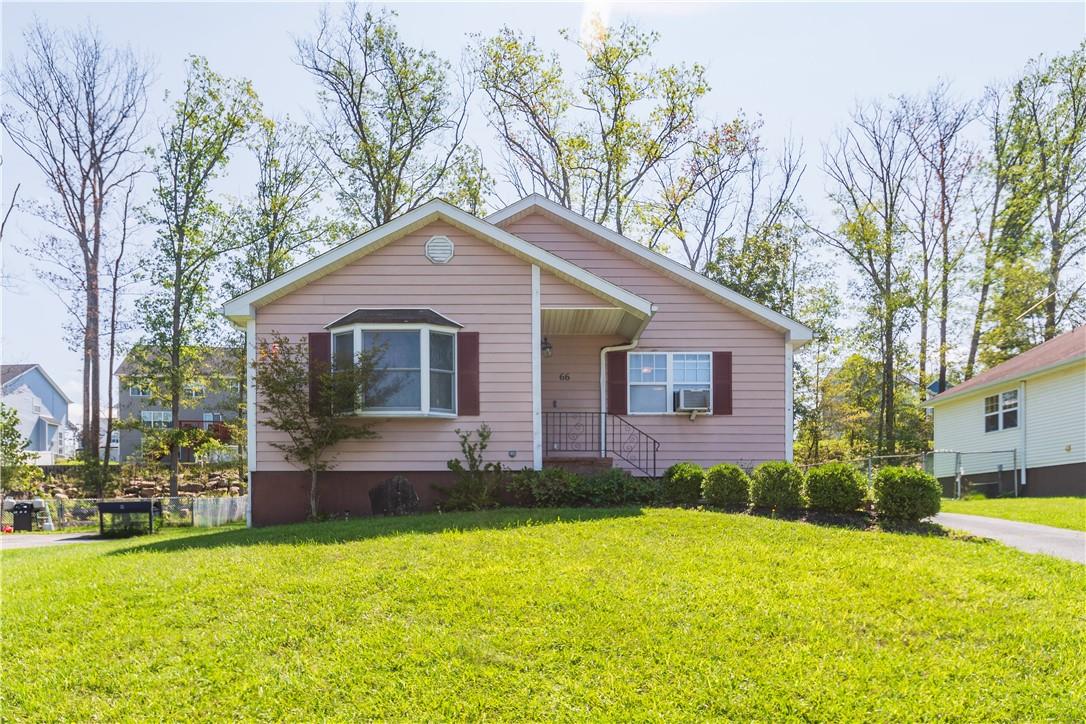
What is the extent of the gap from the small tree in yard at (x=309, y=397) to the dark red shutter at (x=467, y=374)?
1213 millimetres

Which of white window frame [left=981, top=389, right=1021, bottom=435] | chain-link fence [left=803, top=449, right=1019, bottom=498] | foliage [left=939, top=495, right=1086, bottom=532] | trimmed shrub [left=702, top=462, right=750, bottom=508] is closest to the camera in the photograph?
trimmed shrub [left=702, top=462, right=750, bottom=508]

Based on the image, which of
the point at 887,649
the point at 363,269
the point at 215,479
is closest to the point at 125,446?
the point at 215,479

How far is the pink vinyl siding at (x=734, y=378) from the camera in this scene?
1448 cm

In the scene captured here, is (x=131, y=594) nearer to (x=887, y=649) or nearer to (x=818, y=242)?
(x=887, y=649)

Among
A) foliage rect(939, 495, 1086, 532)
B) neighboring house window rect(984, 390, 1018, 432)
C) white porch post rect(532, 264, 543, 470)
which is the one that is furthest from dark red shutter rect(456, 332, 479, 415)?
neighboring house window rect(984, 390, 1018, 432)

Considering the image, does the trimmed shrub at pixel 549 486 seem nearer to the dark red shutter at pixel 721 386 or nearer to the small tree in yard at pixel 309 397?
the small tree in yard at pixel 309 397

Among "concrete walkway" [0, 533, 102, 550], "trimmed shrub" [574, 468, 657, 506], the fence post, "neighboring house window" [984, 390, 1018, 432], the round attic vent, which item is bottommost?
"concrete walkway" [0, 533, 102, 550]

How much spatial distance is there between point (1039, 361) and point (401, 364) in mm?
17004

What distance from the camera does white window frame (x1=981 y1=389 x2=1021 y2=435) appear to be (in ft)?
69.3

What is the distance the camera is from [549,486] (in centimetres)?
1182

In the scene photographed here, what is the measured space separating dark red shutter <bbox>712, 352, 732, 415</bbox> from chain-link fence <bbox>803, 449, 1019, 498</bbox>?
→ 272 inches

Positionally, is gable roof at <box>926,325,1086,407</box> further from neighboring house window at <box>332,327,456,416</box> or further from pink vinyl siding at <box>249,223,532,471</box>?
neighboring house window at <box>332,327,456,416</box>

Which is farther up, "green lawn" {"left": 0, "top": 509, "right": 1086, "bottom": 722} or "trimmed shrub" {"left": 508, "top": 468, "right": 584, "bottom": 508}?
"trimmed shrub" {"left": 508, "top": 468, "right": 584, "bottom": 508}

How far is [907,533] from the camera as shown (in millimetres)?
9375
